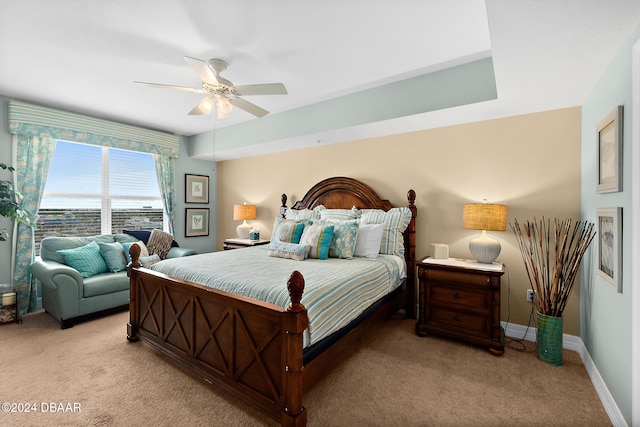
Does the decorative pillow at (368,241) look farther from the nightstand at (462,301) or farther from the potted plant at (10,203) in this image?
the potted plant at (10,203)

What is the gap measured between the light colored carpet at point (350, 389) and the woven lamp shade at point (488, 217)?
1.13 m

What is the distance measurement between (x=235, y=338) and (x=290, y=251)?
116 centimetres

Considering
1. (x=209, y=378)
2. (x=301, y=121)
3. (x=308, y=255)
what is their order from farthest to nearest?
1. (x=301, y=121)
2. (x=308, y=255)
3. (x=209, y=378)

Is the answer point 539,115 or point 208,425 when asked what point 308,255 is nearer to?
point 208,425

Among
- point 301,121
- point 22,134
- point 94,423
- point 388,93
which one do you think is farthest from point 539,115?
point 22,134

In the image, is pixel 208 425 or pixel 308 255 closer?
pixel 208 425

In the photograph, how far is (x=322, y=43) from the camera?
2.33 meters

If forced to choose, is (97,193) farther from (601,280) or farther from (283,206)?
(601,280)

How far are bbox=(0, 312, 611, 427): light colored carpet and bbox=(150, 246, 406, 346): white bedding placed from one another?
0.48 m

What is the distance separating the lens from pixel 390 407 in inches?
74.4

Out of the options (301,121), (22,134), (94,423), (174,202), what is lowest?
(94,423)

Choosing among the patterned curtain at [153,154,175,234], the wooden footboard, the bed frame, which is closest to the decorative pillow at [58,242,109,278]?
the bed frame

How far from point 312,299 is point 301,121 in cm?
267

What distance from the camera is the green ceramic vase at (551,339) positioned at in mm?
2377
